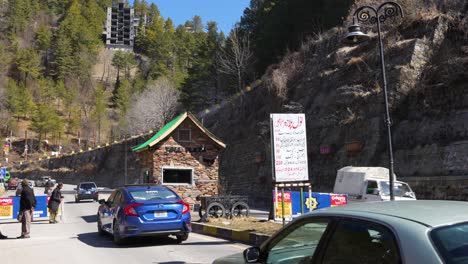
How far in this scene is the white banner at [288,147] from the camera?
12602mm

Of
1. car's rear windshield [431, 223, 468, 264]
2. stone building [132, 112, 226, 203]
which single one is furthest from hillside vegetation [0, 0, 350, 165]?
car's rear windshield [431, 223, 468, 264]

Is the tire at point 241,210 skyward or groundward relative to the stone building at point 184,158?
groundward

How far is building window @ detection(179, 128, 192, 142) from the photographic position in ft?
91.1

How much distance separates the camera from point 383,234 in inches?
117

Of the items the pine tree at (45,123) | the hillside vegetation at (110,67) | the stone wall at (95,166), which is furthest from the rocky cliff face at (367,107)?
the pine tree at (45,123)

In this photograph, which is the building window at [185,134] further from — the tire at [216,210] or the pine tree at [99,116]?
the pine tree at [99,116]

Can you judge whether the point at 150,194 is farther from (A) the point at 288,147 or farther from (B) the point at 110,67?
(B) the point at 110,67

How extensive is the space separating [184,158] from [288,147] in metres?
15.4

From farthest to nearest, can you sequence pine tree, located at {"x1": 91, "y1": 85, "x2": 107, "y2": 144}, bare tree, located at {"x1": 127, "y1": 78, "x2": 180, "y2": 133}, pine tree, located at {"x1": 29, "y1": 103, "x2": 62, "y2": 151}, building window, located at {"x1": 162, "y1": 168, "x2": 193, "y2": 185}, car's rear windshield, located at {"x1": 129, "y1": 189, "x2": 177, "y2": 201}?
pine tree, located at {"x1": 91, "y1": 85, "x2": 107, "y2": 144}
pine tree, located at {"x1": 29, "y1": 103, "x2": 62, "y2": 151}
bare tree, located at {"x1": 127, "y1": 78, "x2": 180, "y2": 133}
building window, located at {"x1": 162, "y1": 168, "x2": 193, "y2": 185}
car's rear windshield, located at {"x1": 129, "y1": 189, "x2": 177, "y2": 201}

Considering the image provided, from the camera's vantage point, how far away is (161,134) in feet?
87.9

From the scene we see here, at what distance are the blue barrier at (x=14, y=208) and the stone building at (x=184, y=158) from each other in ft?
20.9

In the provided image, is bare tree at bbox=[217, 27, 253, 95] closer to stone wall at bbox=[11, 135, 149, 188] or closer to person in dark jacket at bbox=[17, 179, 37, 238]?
stone wall at bbox=[11, 135, 149, 188]

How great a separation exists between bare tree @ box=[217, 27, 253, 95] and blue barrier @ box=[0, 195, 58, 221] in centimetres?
3244

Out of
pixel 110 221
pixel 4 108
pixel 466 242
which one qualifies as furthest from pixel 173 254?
pixel 4 108
